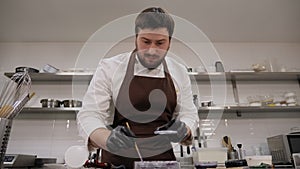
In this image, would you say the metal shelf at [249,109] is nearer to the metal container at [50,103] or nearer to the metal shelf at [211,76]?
the metal shelf at [211,76]

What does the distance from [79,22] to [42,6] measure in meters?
0.36

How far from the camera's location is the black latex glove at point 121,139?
622 millimetres

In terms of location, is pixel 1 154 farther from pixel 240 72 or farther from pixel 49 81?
pixel 240 72

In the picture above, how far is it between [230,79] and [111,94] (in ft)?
6.45

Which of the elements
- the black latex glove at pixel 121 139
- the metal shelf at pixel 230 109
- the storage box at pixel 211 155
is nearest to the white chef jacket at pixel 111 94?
the black latex glove at pixel 121 139

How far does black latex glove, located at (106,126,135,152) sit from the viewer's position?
0.62 metres

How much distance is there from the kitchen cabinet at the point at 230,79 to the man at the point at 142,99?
140cm

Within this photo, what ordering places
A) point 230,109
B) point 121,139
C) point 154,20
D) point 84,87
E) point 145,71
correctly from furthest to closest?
point 84,87
point 230,109
point 145,71
point 154,20
point 121,139

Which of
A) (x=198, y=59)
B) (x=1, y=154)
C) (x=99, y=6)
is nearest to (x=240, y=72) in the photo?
(x=198, y=59)

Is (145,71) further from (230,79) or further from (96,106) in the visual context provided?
(230,79)

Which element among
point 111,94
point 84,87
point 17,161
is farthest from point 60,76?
point 111,94

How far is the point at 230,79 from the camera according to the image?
2.58 metres

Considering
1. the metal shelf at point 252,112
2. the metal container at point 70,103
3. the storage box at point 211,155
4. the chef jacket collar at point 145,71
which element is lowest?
the storage box at point 211,155

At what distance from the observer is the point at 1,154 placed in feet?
2.09
